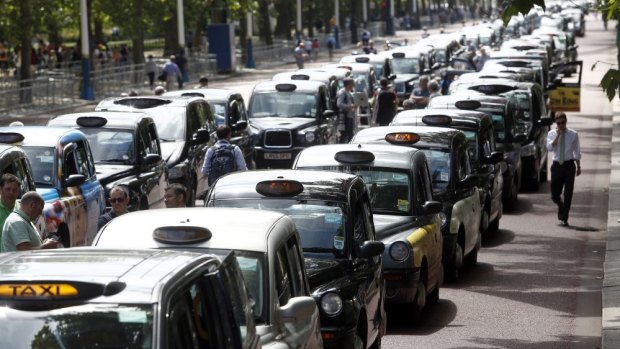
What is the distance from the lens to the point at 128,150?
61.3ft

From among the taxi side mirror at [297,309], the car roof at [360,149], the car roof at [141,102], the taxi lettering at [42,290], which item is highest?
the taxi lettering at [42,290]

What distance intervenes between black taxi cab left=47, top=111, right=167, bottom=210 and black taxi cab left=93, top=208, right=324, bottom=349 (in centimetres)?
951

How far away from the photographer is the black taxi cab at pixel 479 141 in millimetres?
19000

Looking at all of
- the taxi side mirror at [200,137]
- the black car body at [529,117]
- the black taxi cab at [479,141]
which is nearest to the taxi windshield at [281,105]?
the black car body at [529,117]

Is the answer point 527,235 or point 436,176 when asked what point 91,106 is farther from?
point 436,176

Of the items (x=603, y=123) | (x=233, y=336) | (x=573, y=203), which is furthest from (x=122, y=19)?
(x=233, y=336)

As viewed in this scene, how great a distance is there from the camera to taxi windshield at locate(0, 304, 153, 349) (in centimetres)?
536

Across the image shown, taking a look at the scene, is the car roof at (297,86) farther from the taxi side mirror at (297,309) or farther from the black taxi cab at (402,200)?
the taxi side mirror at (297,309)

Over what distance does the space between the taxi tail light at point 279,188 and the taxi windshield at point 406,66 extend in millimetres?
31591

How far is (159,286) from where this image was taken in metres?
5.50

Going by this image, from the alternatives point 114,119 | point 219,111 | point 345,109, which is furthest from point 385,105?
point 114,119

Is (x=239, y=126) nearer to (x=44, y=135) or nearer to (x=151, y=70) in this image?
(x=44, y=135)

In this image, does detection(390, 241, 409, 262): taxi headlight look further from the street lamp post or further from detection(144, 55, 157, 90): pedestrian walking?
detection(144, 55, 157, 90): pedestrian walking

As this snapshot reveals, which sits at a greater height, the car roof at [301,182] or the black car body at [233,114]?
the car roof at [301,182]
